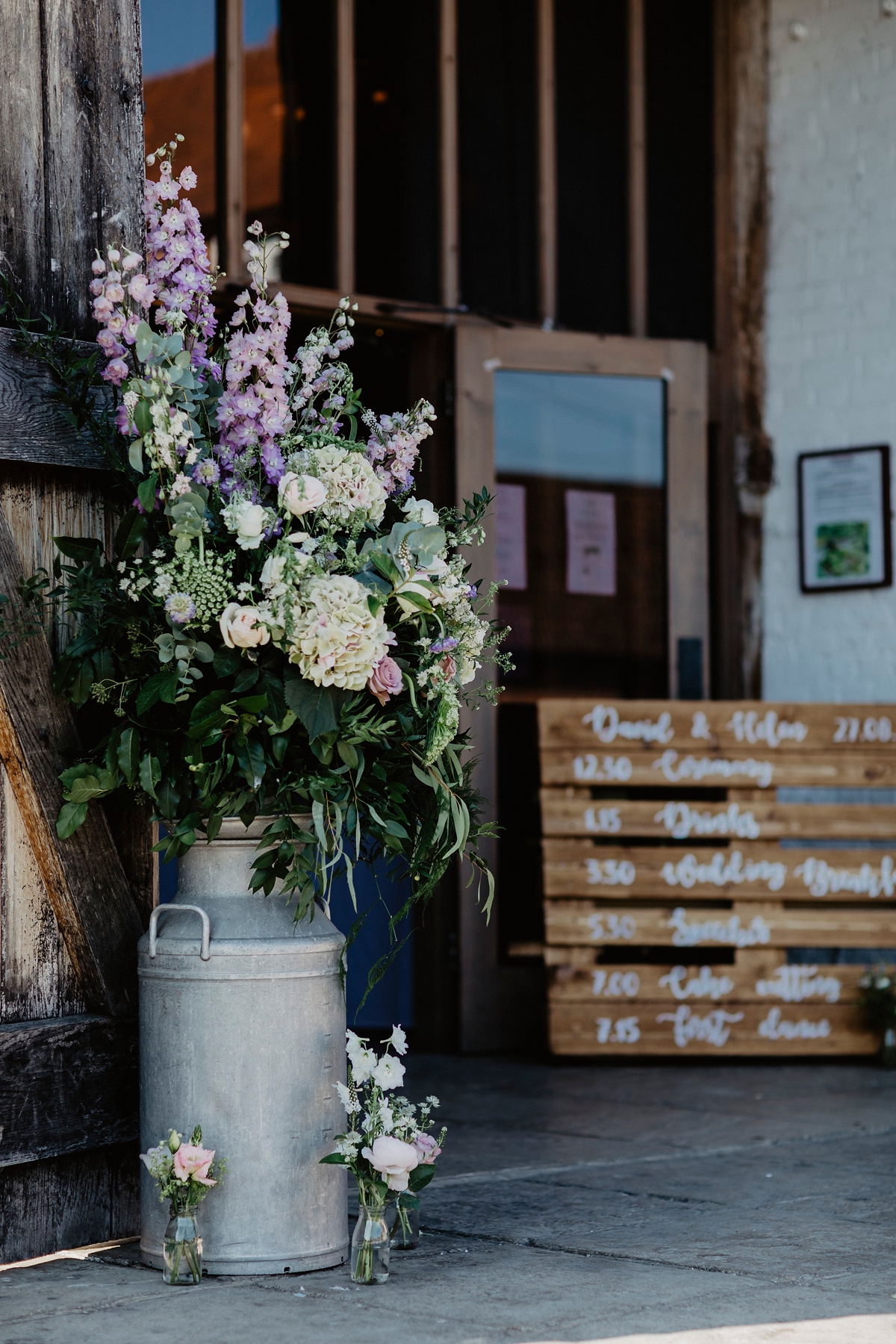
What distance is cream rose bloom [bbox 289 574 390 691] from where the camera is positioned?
2.81 metres

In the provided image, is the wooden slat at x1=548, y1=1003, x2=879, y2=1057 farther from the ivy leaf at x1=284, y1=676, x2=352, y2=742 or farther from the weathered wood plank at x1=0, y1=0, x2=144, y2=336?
the weathered wood plank at x1=0, y1=0, x2=144, y2=336

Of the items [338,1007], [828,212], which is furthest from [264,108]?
[338,1007]

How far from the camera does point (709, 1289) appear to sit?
2.88 meters

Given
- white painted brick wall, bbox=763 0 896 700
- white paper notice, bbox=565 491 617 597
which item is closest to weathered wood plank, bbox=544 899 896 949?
white painted brick wall, bbox=763 0 896 700

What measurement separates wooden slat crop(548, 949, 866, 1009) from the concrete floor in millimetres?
621

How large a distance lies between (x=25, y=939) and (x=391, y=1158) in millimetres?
831

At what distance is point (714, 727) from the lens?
18.6 ft

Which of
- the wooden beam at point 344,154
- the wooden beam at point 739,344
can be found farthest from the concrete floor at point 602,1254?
the wooden beam at point 344,154

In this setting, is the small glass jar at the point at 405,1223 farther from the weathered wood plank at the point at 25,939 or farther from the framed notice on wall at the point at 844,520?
the framed notice on wall at the point at 844,520

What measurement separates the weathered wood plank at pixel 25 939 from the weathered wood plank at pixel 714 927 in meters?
2.50

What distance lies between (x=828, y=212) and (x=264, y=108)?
210cm

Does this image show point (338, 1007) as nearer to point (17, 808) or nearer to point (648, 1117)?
point (17, 808)

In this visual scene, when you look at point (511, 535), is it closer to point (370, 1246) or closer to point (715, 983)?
point (715, 983)

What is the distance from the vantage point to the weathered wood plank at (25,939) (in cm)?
319
